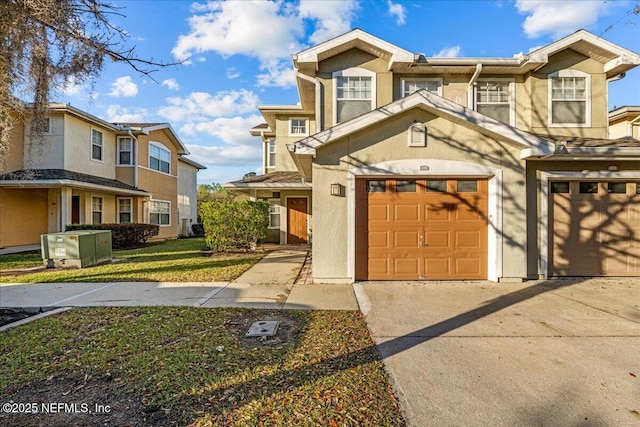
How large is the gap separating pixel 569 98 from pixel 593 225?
426cm

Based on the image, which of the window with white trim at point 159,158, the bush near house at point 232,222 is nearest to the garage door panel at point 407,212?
the bush near house at point 232,222

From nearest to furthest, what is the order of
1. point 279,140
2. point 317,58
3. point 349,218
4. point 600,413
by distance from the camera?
point 600,413, point 349,218, point 317,58, point 279,140

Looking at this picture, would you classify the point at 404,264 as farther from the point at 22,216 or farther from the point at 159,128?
the point at 22,216

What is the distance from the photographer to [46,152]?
566 inches

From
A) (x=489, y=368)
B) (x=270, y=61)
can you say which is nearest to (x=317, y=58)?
(x=270, y=61)

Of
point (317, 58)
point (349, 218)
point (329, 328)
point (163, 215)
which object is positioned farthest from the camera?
point (163, 215)

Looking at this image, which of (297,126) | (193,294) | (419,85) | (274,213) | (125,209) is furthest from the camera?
(125,209)

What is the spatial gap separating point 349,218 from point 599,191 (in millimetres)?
6172

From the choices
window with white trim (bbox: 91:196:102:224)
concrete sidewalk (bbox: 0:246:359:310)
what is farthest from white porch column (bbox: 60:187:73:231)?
concrete sidewalk (bbox: 0:246:359:310)

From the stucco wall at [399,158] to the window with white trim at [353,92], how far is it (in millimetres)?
2750

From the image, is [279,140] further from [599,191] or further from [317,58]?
[599,191]

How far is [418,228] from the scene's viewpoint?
24.6ft

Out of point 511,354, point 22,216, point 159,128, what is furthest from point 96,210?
point 511,354

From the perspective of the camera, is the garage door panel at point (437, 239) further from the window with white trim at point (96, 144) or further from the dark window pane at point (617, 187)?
the window with white trim at point (96, 144)
